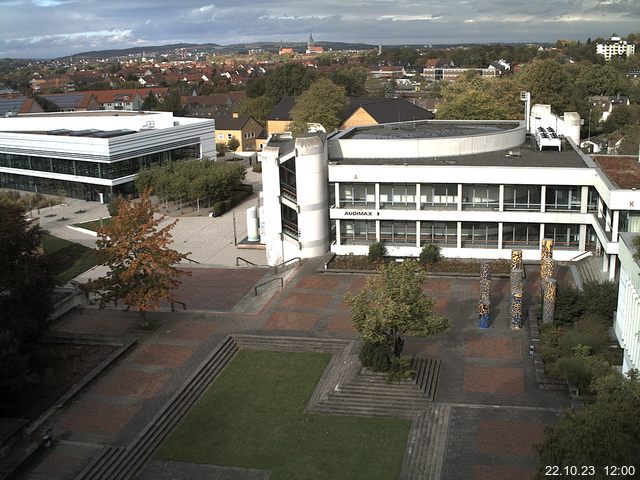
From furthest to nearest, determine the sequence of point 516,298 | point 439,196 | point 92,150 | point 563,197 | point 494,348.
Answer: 1. point 92,150
2. point 439,196
3. point 563,197
4. point 516,298
5. point 494,348

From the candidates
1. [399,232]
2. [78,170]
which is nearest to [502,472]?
[399,232]

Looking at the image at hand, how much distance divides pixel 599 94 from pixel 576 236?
8230cm

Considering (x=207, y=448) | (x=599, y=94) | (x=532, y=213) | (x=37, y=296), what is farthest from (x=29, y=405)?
(x=599, y=94)

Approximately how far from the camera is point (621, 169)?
38875mm

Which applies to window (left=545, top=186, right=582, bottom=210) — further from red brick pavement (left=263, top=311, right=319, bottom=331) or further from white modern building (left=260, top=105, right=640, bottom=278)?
red brick pavement (left=263, top=311, right=319, bottom=331)

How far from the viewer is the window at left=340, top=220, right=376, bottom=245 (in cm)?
4250

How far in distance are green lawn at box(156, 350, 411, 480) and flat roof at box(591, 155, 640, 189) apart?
19.1 m

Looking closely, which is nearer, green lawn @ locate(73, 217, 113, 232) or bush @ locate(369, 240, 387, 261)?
bush @ locate(369, 240, 387, 261)

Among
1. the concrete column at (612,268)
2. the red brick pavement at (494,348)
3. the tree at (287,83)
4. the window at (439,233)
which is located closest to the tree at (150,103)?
the tree at (287,83)

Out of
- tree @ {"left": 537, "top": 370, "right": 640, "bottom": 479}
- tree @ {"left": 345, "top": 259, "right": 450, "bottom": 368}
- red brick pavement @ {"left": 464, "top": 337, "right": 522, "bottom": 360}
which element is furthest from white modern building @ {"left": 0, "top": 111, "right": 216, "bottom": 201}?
tree @ {"left": 537, "top": 370, "right": 640, "bottom": 479}

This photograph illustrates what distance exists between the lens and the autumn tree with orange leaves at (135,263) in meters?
30.5

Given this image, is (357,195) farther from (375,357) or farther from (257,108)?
(257,108)

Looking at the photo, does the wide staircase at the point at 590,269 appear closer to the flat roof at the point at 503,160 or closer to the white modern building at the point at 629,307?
the flat roof at the point at 503,160

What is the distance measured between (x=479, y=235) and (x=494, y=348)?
1362cm
